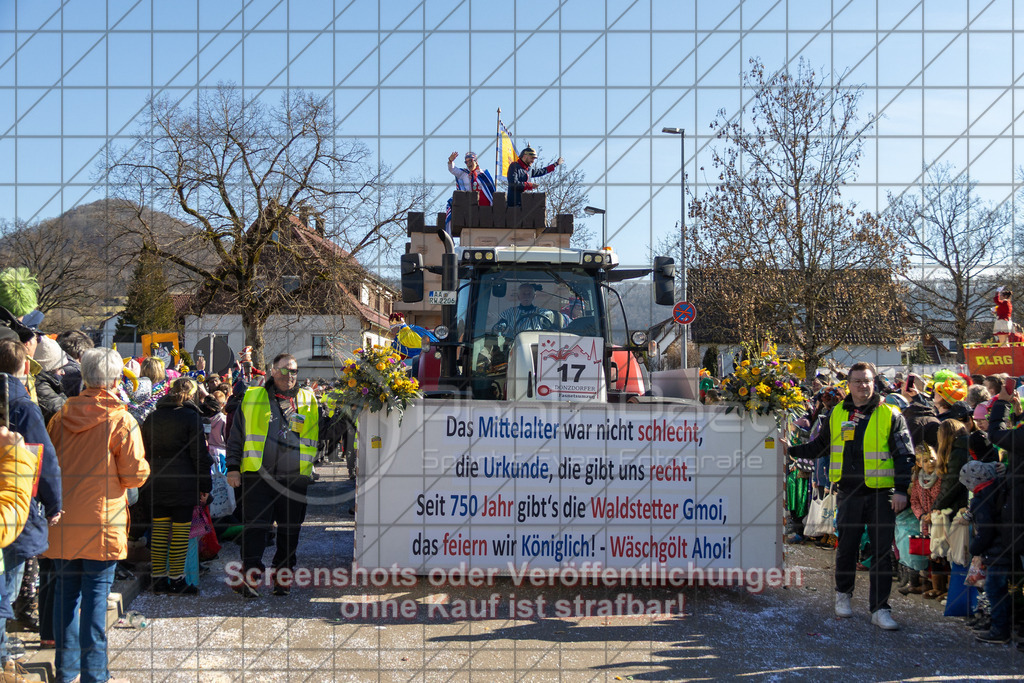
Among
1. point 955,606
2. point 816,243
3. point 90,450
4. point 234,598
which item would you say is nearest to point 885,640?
point 955,606

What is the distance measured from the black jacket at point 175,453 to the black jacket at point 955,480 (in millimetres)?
5279

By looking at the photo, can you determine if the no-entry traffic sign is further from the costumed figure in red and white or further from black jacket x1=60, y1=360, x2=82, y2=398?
the costumed figure in red and white

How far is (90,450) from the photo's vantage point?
13.8 ft

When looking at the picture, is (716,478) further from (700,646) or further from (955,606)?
(955,606)

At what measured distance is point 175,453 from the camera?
6105 mm

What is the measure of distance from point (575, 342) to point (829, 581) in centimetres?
285

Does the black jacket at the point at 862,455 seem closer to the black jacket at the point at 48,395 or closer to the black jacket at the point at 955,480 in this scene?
the black jacket at the point at 955,480

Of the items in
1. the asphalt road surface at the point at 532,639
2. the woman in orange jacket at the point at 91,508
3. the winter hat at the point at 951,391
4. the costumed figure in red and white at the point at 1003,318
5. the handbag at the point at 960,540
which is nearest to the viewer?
the woman in orange jacket at the point at 91,508

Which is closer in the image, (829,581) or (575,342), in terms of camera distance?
(575,342)

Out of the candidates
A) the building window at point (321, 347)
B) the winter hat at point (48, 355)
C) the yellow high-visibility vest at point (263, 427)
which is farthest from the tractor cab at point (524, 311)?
the winter hat at point (48, 355)

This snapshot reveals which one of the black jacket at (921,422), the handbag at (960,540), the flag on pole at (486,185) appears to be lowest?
the handbag at (960,540)

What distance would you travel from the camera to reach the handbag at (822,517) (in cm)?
785

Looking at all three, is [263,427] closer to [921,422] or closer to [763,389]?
[763,389]

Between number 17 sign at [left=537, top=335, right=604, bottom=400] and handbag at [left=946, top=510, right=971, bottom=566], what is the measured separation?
258 centimetres
